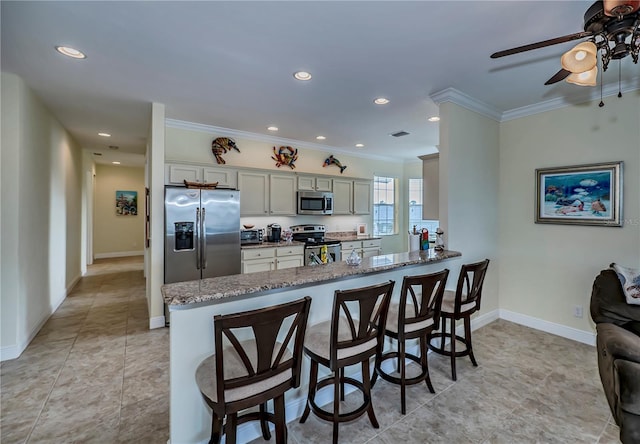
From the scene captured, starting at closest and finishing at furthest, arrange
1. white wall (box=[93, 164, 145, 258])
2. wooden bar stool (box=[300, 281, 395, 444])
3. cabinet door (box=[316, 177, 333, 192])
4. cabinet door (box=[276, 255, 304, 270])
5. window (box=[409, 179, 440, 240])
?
wooden bar stool (box=[300, 281, 395, 444])
cabinet door (box=[276, 255, 304, 270])
cabinet door (box=[316, 177, 333, 192])
window (box=[409, 179, 440, 240])
white wall (box=[93, 164, 145, 258])

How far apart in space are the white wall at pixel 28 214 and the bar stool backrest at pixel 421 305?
148 inches

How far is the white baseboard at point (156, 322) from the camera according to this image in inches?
144

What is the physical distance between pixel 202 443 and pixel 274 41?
2.77 meters

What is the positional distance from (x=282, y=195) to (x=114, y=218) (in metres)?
6.61

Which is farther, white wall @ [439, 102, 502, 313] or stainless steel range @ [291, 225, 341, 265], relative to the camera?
stainless steel range @ [291, 225, 341, 265]

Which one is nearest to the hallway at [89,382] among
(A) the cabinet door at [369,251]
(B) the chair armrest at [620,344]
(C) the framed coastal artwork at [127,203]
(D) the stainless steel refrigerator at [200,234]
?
(D) the stainless steel refrigerator at [200,234]

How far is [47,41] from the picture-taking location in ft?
7.33

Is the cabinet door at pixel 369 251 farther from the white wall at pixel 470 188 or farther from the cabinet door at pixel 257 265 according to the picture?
the white wall at pixel 470 188

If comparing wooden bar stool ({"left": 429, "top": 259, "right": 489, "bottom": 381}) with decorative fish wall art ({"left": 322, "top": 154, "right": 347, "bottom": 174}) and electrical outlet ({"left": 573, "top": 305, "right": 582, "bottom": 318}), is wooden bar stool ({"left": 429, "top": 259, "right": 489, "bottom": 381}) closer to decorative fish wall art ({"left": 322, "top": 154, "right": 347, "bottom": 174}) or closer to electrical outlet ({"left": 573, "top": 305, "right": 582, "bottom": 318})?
electrical outlet ({"left": 573, "top": 305, "right": 582, "bottom": 318})

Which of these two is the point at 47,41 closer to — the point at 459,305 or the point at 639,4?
the point at 639,4

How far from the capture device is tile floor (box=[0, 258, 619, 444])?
6.29ft

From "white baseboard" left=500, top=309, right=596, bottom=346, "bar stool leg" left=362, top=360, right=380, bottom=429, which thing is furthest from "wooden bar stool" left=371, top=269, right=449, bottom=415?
"white baseboard" left=500, top=309, right=596, bottom=346

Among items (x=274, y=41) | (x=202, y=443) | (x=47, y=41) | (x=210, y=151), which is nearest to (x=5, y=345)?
(x=202, y=443)

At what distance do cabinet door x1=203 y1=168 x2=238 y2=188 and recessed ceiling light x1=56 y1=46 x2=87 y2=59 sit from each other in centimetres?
205
